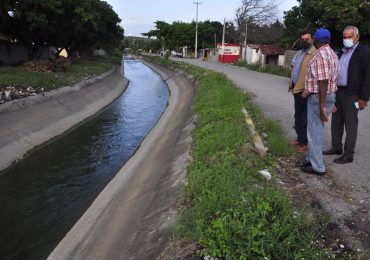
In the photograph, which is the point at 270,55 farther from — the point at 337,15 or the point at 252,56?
the point at 337,15

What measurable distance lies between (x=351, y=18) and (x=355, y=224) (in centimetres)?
1796

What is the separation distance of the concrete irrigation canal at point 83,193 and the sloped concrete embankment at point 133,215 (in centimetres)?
2

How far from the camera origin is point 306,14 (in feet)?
76.2

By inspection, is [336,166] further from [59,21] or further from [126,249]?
[59,21]

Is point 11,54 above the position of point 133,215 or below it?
above

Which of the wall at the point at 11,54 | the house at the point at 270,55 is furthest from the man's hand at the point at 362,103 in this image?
the house at the point at 270,55

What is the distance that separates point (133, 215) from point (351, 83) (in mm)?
4396

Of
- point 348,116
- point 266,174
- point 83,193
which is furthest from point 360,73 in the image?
point 83,193

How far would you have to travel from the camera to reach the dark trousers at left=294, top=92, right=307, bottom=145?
23.1 ft

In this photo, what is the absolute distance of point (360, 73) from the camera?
20.0 ft

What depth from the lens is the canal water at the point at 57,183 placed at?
7.29 metres

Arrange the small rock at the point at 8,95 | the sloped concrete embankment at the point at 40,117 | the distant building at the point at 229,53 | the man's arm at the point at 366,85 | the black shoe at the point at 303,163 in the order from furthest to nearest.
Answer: the distant building at the point at 229,53 → the small rock at the point at 8,95 → the sloped concrete embankment at the point at 40,117 → the black shoe at the point at 303,163 → the man's arm at the point at 366,85

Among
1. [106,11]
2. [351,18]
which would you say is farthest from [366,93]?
[106,11]

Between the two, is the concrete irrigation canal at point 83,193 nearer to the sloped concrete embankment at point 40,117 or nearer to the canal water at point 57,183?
the canal water at point 57,183
